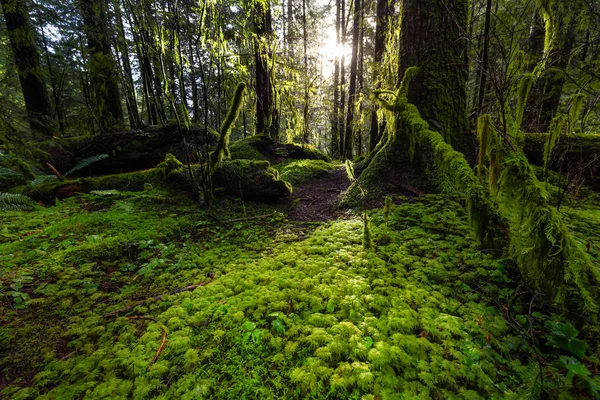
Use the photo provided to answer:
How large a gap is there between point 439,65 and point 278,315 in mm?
4612

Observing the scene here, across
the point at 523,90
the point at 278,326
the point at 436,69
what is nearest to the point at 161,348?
the point at 278,326

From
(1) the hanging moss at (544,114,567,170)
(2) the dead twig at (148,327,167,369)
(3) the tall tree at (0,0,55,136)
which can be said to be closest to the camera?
(2) the dead twig at (148,327,167,369)

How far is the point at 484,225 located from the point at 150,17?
5.88 meters

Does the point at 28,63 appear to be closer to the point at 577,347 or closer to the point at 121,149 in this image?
the point at 121,149

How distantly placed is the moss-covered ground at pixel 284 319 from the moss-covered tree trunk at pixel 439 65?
5.08 feet

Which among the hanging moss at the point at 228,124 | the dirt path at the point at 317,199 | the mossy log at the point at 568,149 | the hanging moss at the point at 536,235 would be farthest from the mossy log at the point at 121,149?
the mossy log at the point at 568,149

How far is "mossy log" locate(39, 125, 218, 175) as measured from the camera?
6629mm

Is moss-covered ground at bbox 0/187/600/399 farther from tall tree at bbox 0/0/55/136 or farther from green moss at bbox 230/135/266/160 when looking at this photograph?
tall tree at bbox 0/0/55/136

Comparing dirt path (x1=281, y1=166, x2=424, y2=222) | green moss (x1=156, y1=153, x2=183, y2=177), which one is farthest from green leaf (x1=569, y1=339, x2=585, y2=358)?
green moss (x1=156, y1=153, x2=183, y2=177)

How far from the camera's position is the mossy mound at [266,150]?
8199 millimetres

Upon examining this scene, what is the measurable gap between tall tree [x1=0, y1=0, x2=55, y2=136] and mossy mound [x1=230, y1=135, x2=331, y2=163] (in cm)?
498

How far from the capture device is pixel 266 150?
9.03 metres

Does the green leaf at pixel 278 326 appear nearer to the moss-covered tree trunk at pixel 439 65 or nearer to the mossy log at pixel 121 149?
the moss-covered tree trunk at pixel 439 65

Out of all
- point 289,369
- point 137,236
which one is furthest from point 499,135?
point 137,236
